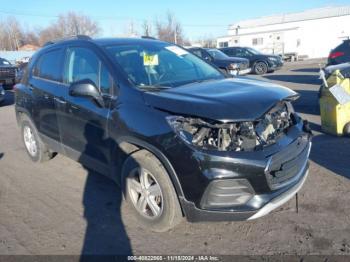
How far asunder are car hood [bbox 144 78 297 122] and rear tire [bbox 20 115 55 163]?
2.89 meters

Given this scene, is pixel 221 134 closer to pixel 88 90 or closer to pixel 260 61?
pixel 88 90

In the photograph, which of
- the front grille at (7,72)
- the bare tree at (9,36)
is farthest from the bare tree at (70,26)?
the front grille at (7,72)

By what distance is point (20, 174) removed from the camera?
554 cm

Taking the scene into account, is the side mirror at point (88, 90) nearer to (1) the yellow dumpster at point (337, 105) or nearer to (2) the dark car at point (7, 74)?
(1) the yellow dumpster at point (337, 105)

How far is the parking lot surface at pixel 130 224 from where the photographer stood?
3.36 metres

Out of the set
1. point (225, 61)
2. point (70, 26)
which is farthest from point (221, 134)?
point (70, 26)

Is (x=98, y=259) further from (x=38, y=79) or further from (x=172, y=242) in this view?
(x=38, y=79)

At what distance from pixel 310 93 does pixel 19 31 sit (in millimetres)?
109530

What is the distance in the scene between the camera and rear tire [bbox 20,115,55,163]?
5.69 m

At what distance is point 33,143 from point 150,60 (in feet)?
9.41

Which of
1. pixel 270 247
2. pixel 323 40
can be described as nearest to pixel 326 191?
pixel 270 247

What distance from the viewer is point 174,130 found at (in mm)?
3195

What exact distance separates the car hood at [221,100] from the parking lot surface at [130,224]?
123cm

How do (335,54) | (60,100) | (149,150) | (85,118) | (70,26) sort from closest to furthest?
(149,150), (85,118), (60,100), (335,54), (70,26)
